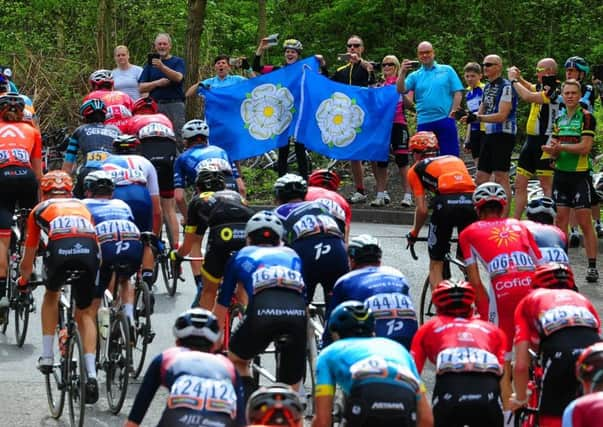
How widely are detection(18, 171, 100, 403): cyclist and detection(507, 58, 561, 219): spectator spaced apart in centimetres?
748

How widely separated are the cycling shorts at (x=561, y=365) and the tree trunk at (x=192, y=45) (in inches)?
641

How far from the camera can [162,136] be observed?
16516mm

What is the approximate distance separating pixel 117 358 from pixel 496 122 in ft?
26.1

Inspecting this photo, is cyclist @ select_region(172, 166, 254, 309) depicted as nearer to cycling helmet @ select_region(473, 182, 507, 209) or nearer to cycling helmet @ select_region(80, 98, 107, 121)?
cycling helmet @ select_region(473, 182, 507, 209)

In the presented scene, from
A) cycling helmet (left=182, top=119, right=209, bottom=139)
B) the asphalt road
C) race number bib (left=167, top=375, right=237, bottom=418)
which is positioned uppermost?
cycling helmet (left=182, top=119, right=209, bottom=139)

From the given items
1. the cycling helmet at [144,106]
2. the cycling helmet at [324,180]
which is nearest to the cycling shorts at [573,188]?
the cycling helmet at [324,180]

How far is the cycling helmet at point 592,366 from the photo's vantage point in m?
7.73

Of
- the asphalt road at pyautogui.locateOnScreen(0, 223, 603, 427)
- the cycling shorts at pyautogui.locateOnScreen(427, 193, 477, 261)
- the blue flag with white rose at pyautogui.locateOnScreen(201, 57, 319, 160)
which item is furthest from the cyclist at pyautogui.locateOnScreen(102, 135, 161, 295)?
the blue flag with white rose at pyautogui.locateOnScreen(201, 57, 319, 160)

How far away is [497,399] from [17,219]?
7.88 meters

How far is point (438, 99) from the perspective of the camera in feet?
64.1

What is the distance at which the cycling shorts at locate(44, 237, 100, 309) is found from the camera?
11.6 m

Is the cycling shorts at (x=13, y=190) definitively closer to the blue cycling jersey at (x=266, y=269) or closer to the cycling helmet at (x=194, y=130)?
the cycling helmet at (x=194, y=130)

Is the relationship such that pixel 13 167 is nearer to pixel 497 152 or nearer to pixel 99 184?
pixel 99 184

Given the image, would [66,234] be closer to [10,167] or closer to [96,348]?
[96,348]
